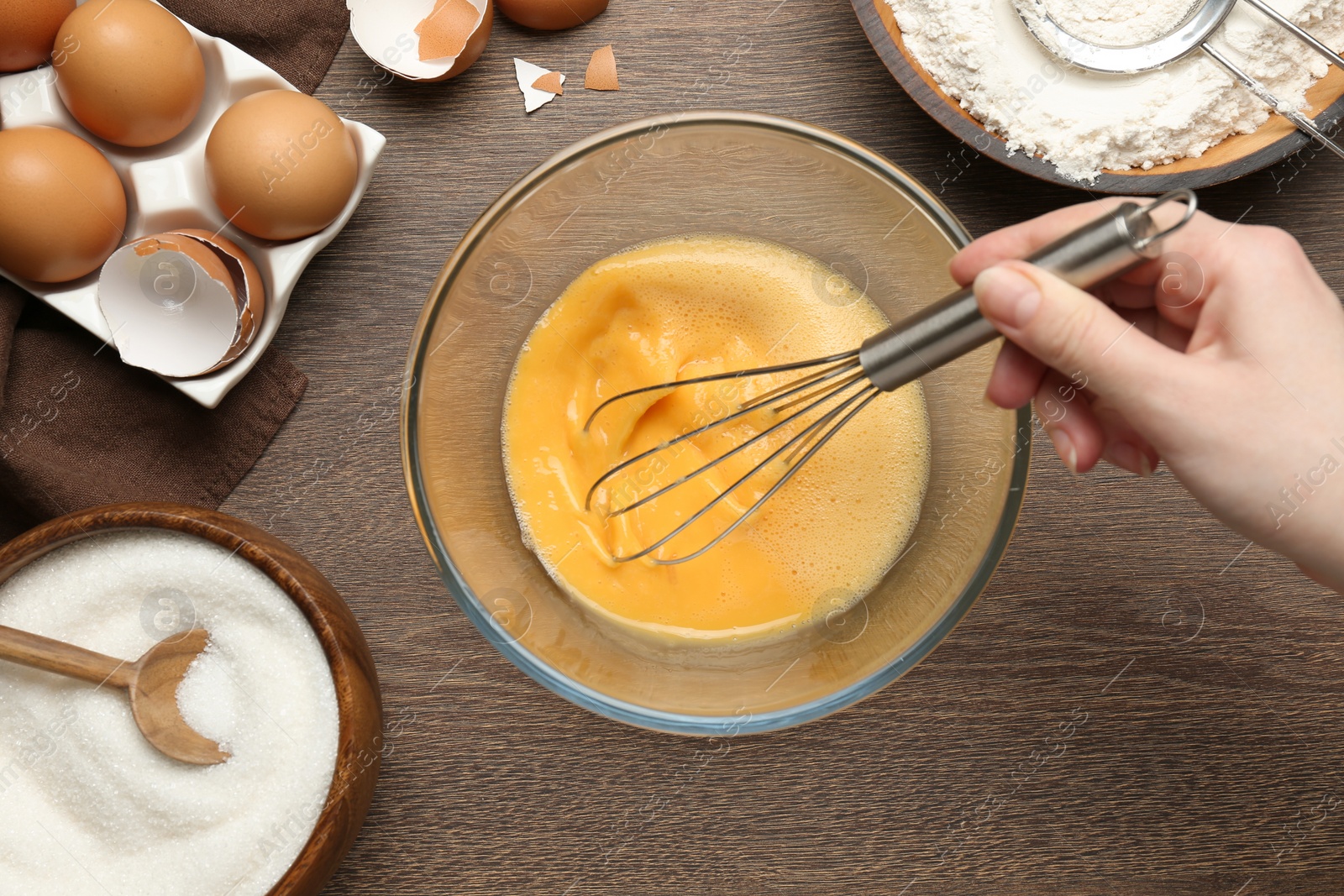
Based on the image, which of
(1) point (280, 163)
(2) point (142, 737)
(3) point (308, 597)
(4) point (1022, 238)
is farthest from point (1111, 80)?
(2) point (142, 737)

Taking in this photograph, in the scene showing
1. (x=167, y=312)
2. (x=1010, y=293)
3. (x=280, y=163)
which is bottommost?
(x=167, y=312)

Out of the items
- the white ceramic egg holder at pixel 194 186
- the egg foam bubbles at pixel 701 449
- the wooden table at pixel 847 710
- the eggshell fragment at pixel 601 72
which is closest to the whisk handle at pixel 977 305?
the egg foam bubbles at pixel 701 449

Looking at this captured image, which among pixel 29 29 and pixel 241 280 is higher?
pixel 29 29

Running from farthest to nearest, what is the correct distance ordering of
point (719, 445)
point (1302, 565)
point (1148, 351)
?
point (719, 445) → point (1302, 565) → point (1148, 351)

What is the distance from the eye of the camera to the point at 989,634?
3.30 feet

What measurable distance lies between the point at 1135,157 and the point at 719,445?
21.1 inches

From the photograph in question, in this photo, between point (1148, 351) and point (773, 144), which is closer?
point (1148, 351)

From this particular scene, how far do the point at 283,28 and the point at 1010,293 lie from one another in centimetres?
84

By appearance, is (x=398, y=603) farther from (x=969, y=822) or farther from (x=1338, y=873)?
(x=1338, y=873)

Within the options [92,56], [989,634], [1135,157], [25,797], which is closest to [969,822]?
[989,634]

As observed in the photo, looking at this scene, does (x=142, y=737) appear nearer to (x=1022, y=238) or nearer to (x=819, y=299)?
(x=819, y=299)

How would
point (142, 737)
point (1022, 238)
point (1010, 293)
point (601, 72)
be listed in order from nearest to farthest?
point (1010, 293) → point (1022, 238) → point (142, 737) → point (601, 72)

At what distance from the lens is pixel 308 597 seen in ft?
2.74

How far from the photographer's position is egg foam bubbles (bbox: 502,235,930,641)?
2.95 feet
